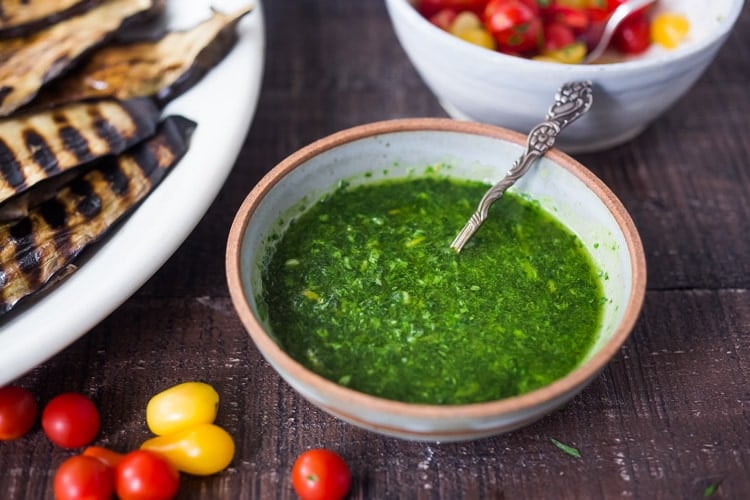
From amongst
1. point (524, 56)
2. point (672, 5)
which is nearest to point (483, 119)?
point (524, 56)

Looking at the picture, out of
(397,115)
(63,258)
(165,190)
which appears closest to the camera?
(63,258)

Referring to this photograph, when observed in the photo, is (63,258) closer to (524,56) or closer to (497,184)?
(497,184)

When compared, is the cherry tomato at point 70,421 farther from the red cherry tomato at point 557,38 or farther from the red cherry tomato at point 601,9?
the red cherry tomato at point 601,9

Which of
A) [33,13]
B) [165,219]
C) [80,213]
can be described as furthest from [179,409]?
[33,13]

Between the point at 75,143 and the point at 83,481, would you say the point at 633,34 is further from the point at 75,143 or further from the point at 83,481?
the point at 83,481

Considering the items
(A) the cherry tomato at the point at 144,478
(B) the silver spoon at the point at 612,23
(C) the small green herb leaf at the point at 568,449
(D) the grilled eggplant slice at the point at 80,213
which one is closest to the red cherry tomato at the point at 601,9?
(B) the silver spoon at the point at 612,23

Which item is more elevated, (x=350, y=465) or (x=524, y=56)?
(x=524, y=56)
